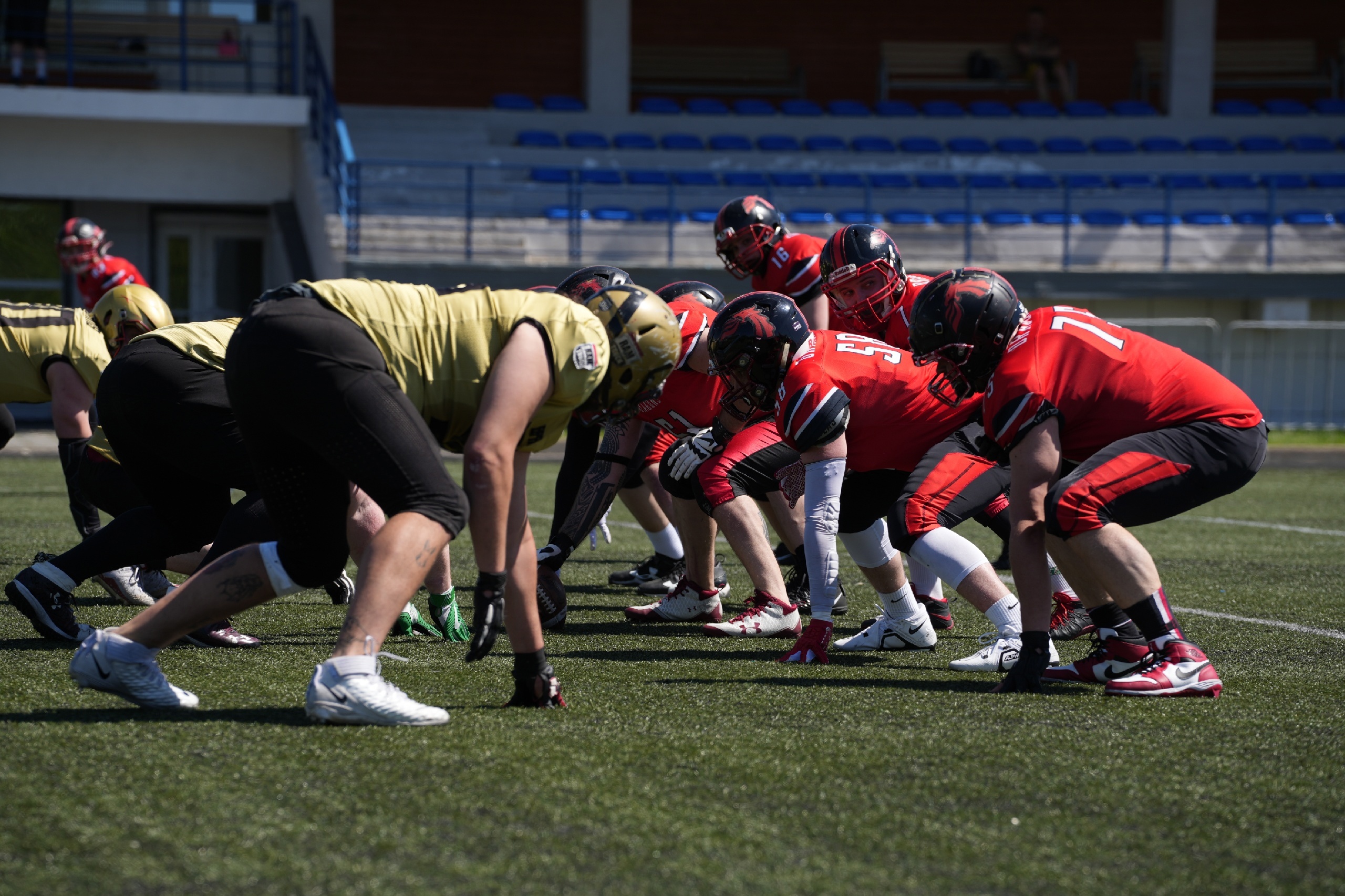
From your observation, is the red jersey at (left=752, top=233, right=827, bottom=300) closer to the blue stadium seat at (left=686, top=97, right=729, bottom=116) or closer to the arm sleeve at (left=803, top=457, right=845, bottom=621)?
the arm sleeve at (left=803, top=457, right=845, bottom=621)

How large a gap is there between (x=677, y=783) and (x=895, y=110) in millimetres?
23231

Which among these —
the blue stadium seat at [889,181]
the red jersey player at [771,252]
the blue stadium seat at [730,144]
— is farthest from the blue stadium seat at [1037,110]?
the red jersey player at [771,252]

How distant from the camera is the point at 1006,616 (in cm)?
512

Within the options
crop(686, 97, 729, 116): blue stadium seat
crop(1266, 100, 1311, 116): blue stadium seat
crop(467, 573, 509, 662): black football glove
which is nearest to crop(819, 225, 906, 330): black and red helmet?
crop(467, 573, 509, 662): black football glove

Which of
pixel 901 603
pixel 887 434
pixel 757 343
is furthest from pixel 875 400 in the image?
pixel 901 603

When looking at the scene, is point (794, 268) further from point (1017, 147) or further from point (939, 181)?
point (1017, 147)

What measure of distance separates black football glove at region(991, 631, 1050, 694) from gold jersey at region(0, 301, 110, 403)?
466 centimetres

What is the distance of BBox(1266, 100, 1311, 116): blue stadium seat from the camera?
2550 centimetres

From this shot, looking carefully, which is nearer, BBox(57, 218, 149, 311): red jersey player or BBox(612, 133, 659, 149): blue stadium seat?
BBox(57, 218, 149, 311): red jersey player

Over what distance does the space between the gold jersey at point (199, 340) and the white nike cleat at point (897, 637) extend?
2.61m

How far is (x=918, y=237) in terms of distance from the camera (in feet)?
68.6

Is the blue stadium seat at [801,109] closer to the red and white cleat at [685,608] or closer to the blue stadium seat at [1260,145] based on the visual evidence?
the blue stadium seat at [1260,145]

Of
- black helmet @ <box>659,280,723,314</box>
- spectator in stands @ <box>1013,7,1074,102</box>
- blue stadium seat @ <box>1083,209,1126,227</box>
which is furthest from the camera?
spectator in stands @ <box>1013,7,1074,102</box>

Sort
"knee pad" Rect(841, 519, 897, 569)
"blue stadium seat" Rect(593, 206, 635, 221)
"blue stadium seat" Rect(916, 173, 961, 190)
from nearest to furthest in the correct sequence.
Result: "knee pad" Rect(841, 519, 897, 569)
"blue stadium seat" Rect(593, 206, 635, 221)
"blue stadium seat" Rect(916, 173, 961, 190)
